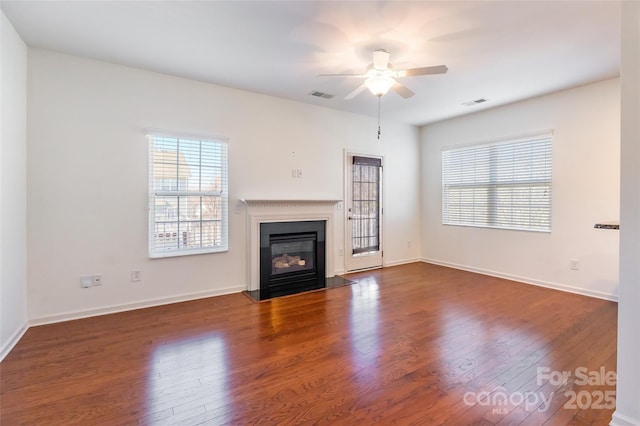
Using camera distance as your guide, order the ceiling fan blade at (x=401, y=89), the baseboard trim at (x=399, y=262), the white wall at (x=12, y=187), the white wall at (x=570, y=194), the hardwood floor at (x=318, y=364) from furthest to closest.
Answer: the baseboard trim at (x=399, y=262) < the white wall at (x=570, y=194) < the ceiling fan blade at (x=401, y=89) < the white wall at (x=12, y=187) < the hardwood floor at (x=318, y=364)

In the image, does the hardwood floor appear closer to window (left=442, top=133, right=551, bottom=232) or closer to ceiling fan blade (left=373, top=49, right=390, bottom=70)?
window (left=442, top=133, right=551, bottom=232)

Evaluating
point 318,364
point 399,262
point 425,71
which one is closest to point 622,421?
point 318,364

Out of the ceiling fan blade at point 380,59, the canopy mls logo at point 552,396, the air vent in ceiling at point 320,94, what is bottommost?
the canopy mls logo at point 552,396

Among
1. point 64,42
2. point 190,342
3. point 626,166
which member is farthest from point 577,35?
point 64,42

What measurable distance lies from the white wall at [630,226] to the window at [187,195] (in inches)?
150

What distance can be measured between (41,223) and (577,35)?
5420 millimetres

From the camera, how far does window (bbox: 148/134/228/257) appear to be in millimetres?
3665

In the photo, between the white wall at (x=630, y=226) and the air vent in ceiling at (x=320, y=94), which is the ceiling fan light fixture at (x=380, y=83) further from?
the white wall at (x=630, y=226)

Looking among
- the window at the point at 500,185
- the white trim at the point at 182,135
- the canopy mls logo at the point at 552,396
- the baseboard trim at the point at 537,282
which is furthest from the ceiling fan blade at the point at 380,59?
the baseboard trim at the point at 537,282

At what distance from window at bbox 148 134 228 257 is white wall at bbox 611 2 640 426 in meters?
3.80

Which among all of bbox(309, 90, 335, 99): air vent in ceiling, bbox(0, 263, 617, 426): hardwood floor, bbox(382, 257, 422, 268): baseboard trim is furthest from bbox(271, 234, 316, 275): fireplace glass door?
bbox(309, 90, 335, 99): air vent in ceiling

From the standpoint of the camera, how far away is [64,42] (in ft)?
9.65

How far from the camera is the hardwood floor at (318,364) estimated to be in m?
1.83

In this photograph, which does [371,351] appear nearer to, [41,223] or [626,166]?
[626,166]
